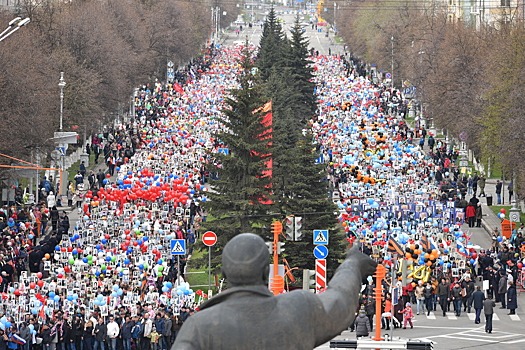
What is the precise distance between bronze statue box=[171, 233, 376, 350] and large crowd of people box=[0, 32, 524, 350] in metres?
25.9

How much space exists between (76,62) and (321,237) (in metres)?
39.8

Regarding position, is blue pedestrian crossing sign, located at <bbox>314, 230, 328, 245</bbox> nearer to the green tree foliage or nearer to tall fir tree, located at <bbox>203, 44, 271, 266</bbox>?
the green tree foliage

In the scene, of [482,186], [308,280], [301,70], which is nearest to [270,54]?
[301,70]

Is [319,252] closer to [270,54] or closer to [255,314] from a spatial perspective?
Answer: [255,314]

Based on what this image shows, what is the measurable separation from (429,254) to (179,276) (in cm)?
732

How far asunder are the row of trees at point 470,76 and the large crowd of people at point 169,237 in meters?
1.98

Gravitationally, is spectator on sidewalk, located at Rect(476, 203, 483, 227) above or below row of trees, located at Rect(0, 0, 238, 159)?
below

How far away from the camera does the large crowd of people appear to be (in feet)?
110

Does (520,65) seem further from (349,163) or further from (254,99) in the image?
(254,99)

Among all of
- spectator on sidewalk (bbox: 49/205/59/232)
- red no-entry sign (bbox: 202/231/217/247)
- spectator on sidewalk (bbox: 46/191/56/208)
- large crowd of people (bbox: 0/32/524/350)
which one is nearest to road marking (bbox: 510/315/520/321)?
large crowd of people (bbox: 0/32/524/350)

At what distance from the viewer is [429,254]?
137ft

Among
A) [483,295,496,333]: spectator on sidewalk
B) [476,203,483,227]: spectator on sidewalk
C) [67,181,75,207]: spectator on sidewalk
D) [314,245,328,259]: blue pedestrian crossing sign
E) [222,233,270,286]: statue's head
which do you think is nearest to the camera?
[222,233,270,286]: statue's head

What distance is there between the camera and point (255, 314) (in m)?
4.89

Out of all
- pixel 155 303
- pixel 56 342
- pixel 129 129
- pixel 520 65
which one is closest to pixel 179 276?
pixel 155 303
